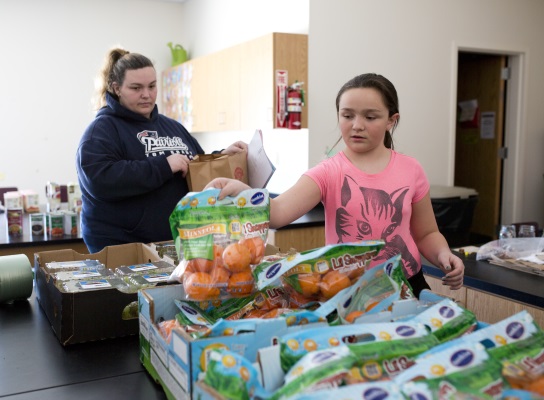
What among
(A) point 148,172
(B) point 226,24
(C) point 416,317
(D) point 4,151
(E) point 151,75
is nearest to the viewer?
(C) point 416,317

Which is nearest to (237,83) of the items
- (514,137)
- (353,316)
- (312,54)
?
(312,54)

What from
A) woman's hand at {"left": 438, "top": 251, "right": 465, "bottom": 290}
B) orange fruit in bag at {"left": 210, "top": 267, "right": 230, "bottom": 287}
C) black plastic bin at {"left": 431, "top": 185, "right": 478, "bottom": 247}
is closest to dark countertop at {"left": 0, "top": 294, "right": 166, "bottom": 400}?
orange fruit in bag at {"left": 210, "top": 267, "right": 230, "bottom": 287}

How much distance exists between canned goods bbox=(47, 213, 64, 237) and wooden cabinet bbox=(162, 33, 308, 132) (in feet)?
5.30

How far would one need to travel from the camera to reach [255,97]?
166 inches

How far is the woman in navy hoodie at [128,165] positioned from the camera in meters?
Answer: 1.92

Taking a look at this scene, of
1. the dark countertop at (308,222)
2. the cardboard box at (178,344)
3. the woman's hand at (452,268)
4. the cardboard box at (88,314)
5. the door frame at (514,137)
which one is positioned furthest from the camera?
the door frame at (514,137)

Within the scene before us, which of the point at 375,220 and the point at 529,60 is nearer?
the point at 375,220

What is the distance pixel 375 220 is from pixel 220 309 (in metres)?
0.50

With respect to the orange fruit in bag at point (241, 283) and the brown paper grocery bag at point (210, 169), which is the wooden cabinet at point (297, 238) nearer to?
the brown paper grocery bag at point (210, 169)

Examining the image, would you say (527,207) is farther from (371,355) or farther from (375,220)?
(371,355)

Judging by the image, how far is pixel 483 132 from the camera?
539 centimetres

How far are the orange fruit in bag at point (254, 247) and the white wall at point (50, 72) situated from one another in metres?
5.30

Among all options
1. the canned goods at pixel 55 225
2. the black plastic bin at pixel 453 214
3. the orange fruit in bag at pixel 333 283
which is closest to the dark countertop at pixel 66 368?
the orange fruit in bag at pixel 333 283

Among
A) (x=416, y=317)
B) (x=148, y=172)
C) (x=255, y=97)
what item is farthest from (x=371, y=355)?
(x=255, y=97)
